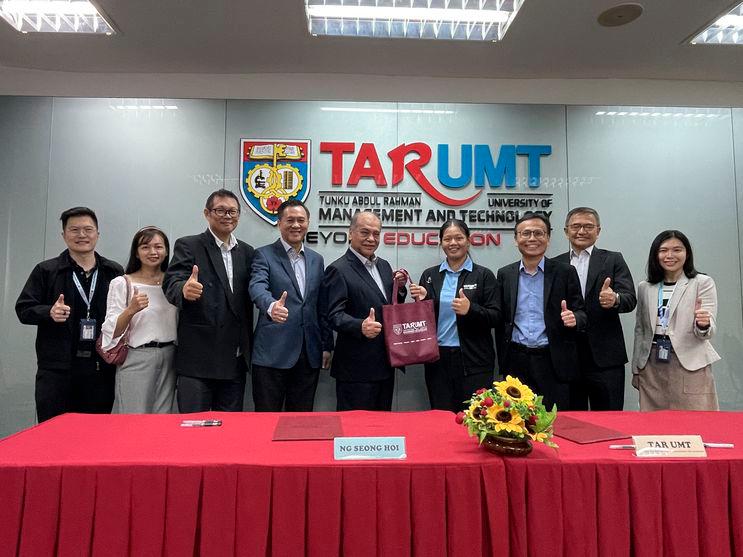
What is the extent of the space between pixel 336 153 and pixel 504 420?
9.30 feet

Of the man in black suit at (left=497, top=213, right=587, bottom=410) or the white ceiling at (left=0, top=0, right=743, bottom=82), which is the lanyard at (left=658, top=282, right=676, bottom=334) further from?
the white ceiling at (left=0, top=0, right=743, bottom=82)

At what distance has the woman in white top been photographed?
281 centimetres

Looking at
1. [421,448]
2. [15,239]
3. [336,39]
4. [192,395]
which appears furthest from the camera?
[15,239]

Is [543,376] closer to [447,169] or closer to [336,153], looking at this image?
[447,169]

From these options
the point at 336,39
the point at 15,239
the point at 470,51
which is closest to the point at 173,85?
the point at 336,39

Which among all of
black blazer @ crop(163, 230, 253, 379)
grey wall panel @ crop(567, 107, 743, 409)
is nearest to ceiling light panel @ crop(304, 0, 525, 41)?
grey wall panel @ crop(567, 107, 743, 409)

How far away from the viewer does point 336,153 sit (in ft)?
12.5

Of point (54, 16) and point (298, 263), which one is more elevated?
point (54, 16)

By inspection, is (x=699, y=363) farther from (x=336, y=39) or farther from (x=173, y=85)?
(x=173, y=85)

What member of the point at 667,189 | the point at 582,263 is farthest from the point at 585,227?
the point at 667,189

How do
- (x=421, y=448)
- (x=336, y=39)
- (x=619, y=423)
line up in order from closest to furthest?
1. (x=421, y=448)
2. (x=619, y=423)
3. (x=336, y=39)

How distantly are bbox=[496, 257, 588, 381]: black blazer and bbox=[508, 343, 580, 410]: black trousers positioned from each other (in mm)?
39

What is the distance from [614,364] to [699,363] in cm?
46

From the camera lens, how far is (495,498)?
4.67ft
